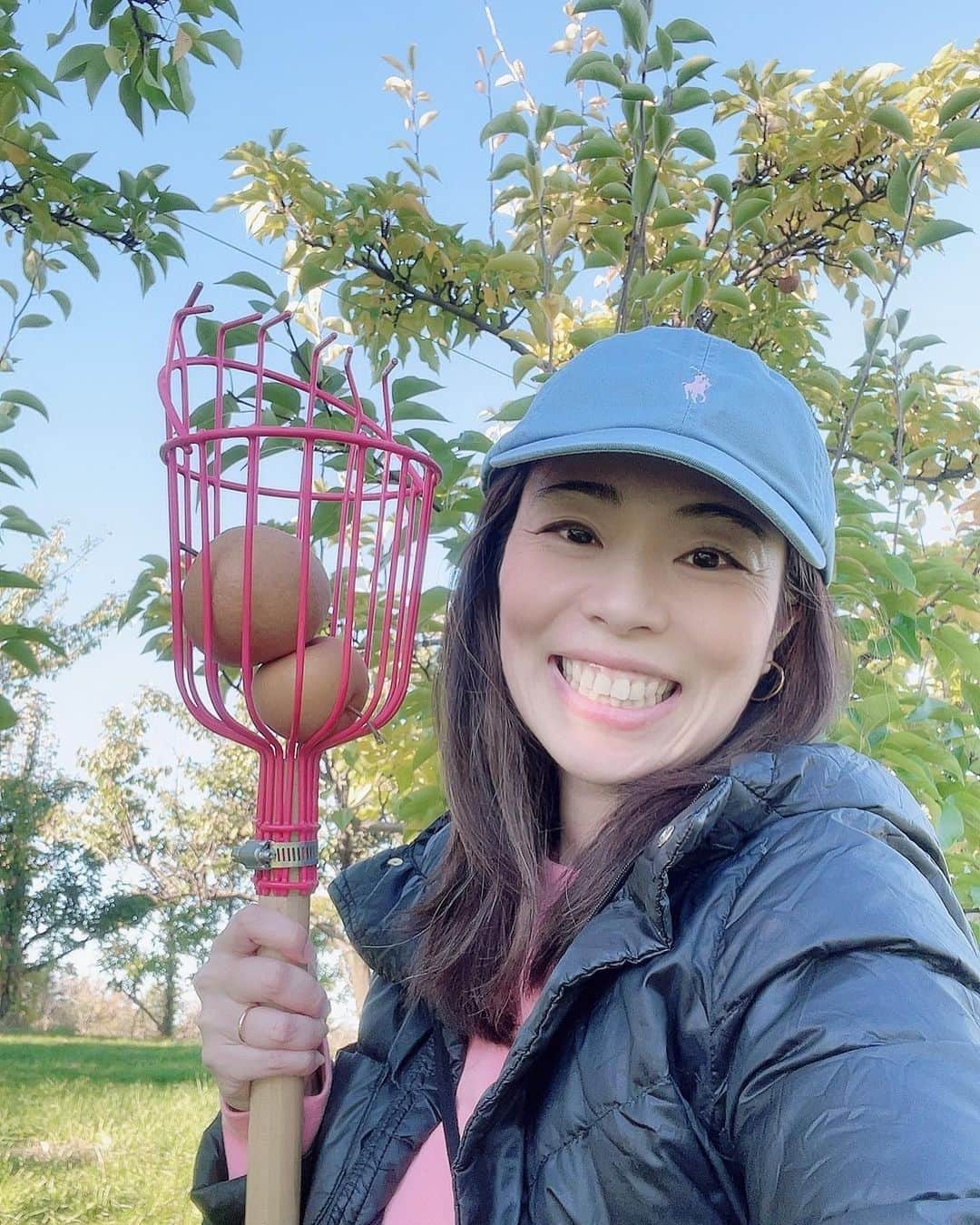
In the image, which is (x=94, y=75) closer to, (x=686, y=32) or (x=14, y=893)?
(x=686, y=32)

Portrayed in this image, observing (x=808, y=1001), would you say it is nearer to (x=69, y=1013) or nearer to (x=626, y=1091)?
(x=626, y=1091)

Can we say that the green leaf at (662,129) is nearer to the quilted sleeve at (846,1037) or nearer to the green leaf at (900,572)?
the green leaf at (900,572)

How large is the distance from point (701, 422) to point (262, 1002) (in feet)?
1.98

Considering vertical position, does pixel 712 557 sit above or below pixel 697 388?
below

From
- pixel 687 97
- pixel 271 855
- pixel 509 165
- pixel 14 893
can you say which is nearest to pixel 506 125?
pixel 509 165

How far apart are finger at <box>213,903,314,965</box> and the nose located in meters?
0.37

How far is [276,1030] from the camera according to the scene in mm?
871

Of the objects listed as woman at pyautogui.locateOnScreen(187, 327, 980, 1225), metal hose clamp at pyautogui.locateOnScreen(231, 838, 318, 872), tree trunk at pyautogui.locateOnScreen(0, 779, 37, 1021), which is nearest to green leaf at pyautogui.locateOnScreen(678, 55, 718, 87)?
woman at pyautogui.locateOnScreen(187, 327, 980, 1225)

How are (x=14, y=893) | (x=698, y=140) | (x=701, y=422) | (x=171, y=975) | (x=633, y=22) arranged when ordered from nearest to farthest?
(x=701, y=422) → (x=633, y=22) → (x=698, y=140) → (x=14, y=893) → (x=171, y=975)

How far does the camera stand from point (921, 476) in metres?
2.49

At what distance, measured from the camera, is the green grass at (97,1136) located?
315 cm

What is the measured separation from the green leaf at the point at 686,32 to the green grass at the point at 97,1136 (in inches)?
129

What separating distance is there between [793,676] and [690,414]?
0.95 ft

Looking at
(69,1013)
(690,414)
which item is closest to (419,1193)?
(690,414)
